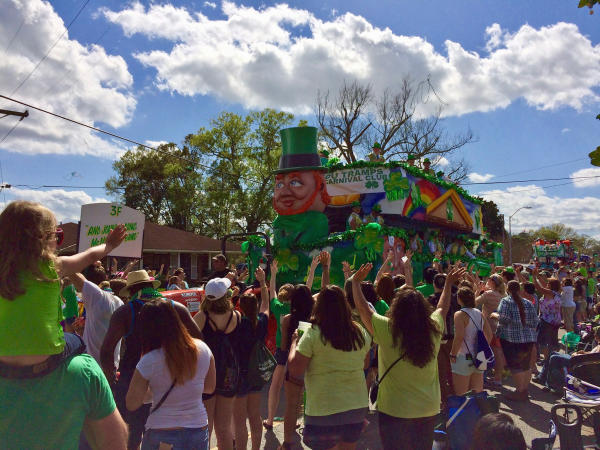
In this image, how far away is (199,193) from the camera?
32000 mm

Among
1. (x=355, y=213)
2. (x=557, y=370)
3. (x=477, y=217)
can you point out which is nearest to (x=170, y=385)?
(x=557, y=370)

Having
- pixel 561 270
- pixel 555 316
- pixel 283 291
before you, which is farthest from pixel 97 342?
pixel 561 270

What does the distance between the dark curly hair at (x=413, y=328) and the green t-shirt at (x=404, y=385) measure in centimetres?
5

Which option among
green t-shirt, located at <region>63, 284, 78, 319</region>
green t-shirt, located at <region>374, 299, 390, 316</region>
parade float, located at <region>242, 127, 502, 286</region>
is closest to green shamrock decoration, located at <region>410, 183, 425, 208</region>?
parade float, located at <region>242, 127, 502, 286</region>

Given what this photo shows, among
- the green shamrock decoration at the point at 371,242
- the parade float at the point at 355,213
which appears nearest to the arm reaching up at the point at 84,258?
the parade float at the point at 355,213

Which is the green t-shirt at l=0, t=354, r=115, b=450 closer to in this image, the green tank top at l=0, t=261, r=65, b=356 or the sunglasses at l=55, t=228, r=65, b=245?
the green tank top at l=0, t=261, r=65, b=356

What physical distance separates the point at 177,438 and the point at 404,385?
150 centimetres

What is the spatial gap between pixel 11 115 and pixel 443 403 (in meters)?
11.5

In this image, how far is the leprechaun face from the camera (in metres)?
11.4

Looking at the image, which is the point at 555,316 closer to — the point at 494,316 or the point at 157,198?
the point at 494,316

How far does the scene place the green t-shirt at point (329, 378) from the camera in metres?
3.23

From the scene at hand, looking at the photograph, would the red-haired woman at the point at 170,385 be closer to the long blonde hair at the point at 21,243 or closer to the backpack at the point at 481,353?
the long blonde hair at the point at 21,243

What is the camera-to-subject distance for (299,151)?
37.9 ft

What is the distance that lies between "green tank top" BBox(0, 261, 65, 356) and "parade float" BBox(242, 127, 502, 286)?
299 inches
